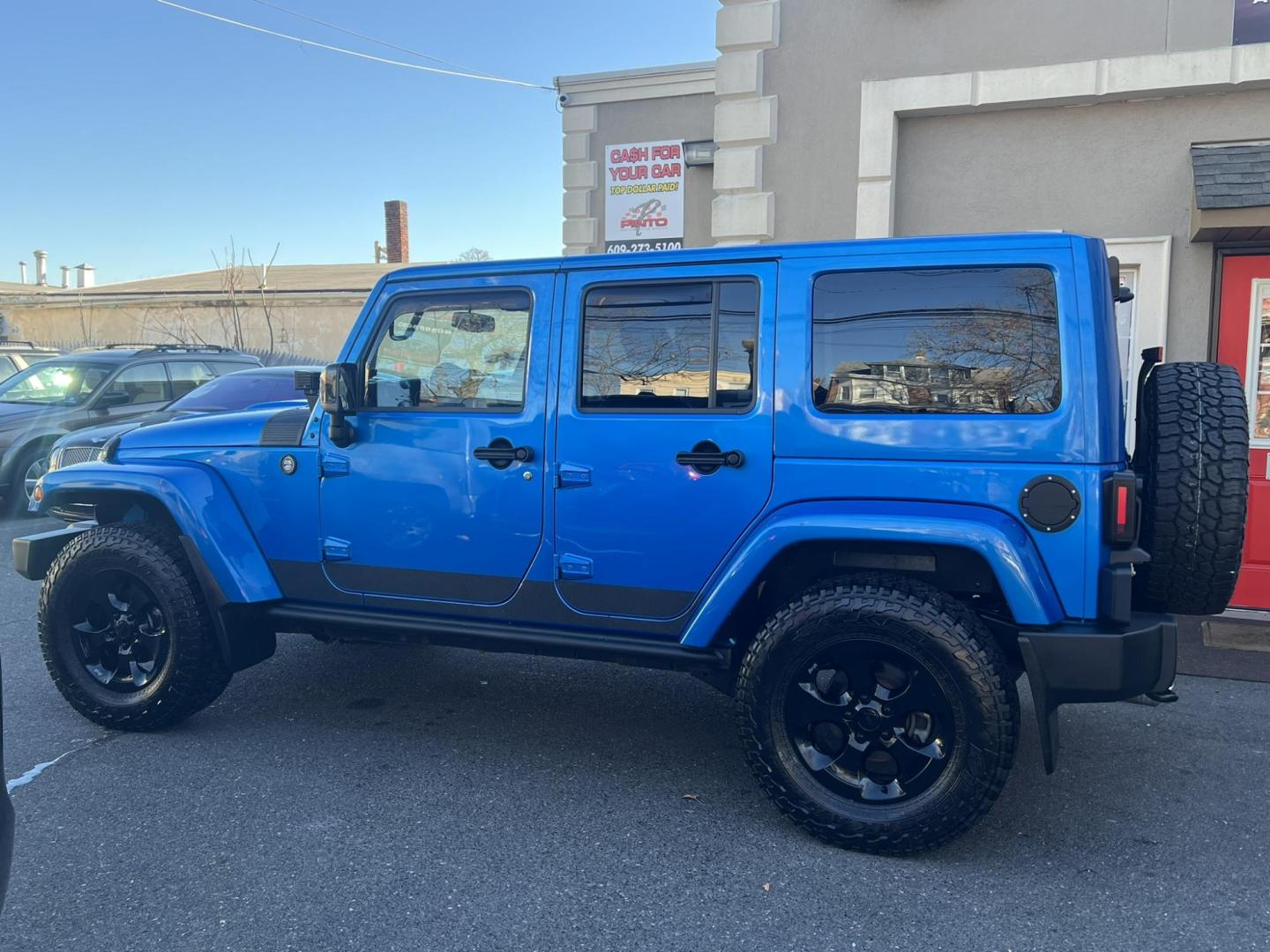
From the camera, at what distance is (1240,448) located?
317 cm

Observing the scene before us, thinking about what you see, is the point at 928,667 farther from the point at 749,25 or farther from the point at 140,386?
the point at 140,386

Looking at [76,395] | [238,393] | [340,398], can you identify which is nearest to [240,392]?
[238,393]

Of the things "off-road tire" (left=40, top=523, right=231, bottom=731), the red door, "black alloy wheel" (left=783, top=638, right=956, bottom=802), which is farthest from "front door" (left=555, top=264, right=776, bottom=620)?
the red door

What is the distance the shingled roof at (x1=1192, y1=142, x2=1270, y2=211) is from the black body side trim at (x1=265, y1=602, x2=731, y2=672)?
4915 mm

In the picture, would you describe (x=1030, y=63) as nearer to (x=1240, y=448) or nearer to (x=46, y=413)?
(x=1240, y=448)

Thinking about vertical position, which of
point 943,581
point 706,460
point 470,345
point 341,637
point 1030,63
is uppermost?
point 1030,63

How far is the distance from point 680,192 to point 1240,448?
7041mm

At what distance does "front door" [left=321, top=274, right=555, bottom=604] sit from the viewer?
3762mm

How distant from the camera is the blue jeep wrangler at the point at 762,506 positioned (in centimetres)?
311

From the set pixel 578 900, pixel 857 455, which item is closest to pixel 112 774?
pixel 578 900

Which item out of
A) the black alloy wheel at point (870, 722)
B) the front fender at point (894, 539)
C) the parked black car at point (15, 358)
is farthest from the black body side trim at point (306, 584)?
the parked black car at point (15, 358)

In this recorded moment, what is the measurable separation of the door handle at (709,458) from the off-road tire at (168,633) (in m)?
2.22

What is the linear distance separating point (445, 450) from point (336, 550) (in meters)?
0.67

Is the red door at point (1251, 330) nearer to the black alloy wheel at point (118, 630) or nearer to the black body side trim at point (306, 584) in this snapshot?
the black body side trim at point (306, 584)
